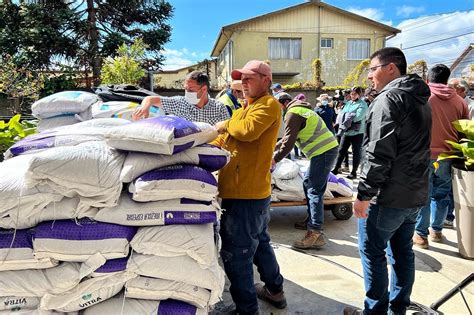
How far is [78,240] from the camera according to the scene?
152cm

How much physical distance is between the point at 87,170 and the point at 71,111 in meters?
1.47

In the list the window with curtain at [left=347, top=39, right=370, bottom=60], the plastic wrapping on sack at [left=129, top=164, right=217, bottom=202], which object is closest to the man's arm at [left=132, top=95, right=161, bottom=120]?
the plastic wrapping on sack at [left=129, top=164, right=217, bottom=202]

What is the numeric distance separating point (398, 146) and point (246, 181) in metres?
0.90

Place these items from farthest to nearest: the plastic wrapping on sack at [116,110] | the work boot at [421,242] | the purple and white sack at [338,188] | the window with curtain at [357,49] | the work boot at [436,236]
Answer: the window with curtain at [357,49]
the purple and white sack at [338,188]
the work boot at [436,236]
the work boot at [421,242]
the plastic wrapping on sack at [116,110]

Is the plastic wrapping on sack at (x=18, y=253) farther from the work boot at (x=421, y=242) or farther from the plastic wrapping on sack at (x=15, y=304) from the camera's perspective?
the work boot at (x=421, y=242)

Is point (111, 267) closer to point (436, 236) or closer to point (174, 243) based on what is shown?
point (174, 243)

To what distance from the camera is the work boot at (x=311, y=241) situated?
358 centimetres

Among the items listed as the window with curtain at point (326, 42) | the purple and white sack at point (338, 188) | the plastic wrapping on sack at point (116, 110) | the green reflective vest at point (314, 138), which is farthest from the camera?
the window with curtain at point (326, 42)

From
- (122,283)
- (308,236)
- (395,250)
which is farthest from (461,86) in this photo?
(122,283)

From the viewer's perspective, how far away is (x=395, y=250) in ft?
7.53

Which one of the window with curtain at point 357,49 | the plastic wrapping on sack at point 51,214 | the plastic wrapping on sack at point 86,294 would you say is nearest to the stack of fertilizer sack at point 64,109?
the plastic wrapping on sack at point 51,214

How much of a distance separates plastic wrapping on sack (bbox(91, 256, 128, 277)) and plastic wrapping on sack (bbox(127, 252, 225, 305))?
3cm

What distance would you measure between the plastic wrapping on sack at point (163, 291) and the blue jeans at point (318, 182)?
219cm

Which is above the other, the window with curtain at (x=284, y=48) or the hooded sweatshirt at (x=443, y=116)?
the window with curtain at (x=284, y=48)
